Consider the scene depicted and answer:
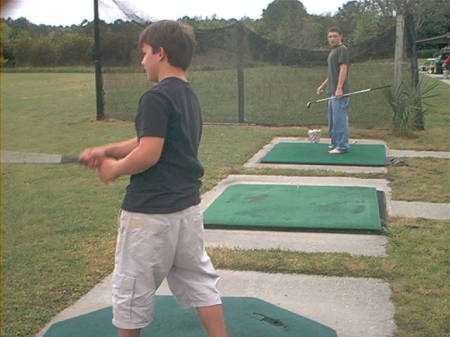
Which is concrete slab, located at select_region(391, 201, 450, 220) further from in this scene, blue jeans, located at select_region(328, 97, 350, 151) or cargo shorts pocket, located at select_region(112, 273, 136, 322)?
cargo shorts pocket, located at select_region(112, 273, 136, 322)

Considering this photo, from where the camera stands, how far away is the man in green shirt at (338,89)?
7711 mm

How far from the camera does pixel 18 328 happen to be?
3.10 m

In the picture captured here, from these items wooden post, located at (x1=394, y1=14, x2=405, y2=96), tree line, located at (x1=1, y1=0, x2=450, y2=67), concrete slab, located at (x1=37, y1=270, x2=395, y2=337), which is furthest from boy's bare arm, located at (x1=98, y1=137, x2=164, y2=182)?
wooden post, located at (x1=394, y1=14, x2=405, y2=96)

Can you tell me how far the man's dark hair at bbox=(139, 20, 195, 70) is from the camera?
7.77 ft

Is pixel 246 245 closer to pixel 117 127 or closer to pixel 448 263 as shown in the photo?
pixel 448 263

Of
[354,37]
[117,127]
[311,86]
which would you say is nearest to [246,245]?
[117,127]

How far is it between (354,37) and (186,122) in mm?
12590

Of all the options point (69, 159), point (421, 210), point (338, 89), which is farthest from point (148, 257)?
point (338, 89)

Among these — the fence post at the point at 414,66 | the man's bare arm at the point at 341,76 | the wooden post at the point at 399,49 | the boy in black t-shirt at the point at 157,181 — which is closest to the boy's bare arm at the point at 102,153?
the boy in black t-shirt at the point at 157,181

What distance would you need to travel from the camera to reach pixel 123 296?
7.85ft

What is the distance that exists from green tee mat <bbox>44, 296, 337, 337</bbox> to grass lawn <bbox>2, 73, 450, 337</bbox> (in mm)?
245

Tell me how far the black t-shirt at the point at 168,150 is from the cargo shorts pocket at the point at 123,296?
0.93 ft

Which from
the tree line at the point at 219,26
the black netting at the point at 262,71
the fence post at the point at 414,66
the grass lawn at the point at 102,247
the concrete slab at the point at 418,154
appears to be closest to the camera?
the tree line at the point at 219,26

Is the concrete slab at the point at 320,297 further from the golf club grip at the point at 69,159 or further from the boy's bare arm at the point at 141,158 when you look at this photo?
the boy's bare arm at the point at 141,158
